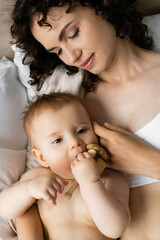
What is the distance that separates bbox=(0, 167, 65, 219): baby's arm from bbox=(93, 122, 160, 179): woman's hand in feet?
0.91

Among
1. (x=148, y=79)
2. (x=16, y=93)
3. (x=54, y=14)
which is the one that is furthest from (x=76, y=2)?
(x=16, y=93)

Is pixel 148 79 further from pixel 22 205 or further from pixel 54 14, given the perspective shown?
pixel 22 205

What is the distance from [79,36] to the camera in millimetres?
1306

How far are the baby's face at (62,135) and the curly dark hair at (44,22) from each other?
0.36m

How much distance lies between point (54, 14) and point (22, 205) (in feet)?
2.77

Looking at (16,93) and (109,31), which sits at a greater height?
(109,31)

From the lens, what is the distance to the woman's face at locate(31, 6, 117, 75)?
1.29 meters

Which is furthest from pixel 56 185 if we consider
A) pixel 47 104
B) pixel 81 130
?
pixel 47 104

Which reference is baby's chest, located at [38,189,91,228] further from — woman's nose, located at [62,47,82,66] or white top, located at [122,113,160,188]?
woman's nose, located at [62,47,82,66]

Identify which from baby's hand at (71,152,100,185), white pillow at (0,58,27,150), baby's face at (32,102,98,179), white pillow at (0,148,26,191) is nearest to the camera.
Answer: baby's hand at (71,152,100,185)

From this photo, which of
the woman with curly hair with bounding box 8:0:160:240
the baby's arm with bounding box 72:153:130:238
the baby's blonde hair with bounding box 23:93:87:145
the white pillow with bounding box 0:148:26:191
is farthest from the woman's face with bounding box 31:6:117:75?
the white pillow with bounding box 0:148:26:191

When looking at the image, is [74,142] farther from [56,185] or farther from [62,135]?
[56,185]

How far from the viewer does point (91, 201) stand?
1.18 meters

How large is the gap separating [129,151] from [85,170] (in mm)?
264
